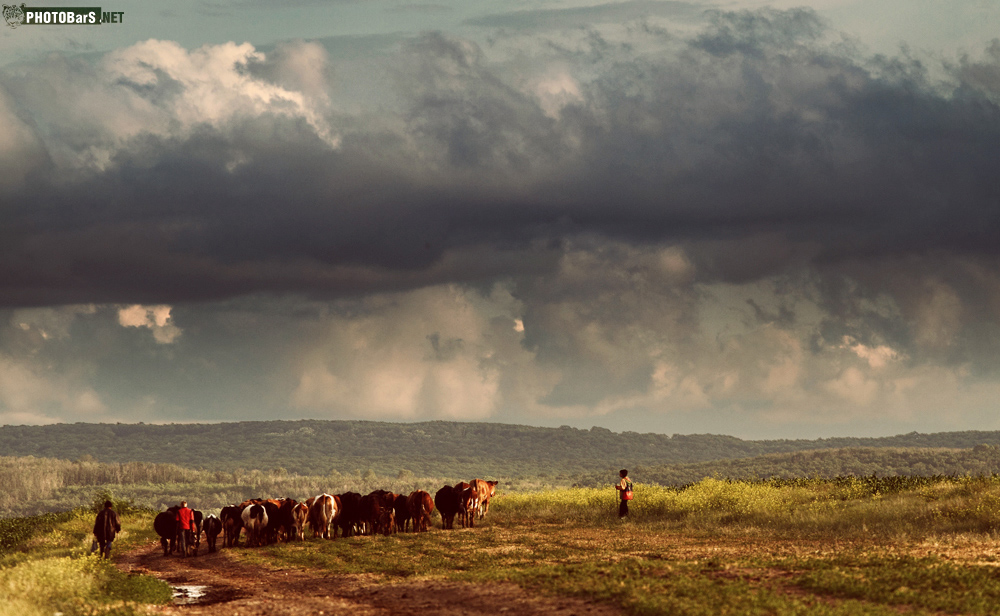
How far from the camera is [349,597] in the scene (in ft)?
88.8

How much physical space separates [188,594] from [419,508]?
1729cm

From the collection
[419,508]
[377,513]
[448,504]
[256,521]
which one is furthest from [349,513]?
[448,504]

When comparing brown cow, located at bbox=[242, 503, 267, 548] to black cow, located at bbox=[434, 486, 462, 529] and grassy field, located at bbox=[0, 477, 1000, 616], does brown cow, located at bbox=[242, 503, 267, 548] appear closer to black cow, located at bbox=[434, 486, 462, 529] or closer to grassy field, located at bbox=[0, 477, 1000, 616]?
grassy field, located at bbox=[0, 477, 1000, 616]

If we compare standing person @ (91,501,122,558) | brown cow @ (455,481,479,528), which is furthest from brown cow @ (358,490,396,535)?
standing person @ (91,501,122,558)

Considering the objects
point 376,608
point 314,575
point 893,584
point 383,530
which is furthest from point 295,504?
point 893,584

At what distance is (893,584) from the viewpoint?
904 inches

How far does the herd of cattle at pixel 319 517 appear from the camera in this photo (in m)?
44.3

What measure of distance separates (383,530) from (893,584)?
28762mm

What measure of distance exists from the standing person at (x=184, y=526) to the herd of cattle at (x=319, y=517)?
28cm

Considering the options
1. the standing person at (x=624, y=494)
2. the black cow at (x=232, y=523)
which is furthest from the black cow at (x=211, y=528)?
the standing person at (x=624, y=494)

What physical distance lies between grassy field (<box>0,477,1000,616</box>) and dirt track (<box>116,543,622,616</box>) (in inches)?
34.5

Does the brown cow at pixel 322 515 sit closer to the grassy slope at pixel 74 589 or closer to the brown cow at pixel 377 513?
the brown cow at pixel 377 513

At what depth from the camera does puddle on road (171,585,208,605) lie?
28.8 metres

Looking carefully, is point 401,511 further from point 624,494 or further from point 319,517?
point 624,494
